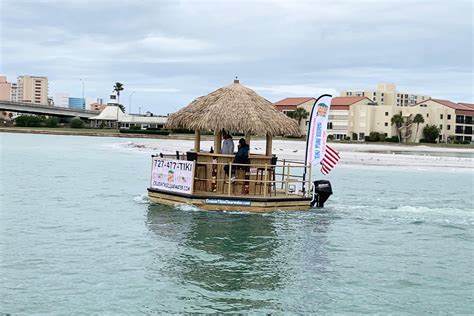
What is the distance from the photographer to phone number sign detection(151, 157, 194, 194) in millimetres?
21594

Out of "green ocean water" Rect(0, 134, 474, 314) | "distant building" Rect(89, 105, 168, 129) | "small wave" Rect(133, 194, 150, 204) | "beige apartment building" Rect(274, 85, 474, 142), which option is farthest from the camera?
"distant building" Rect(89, 105, 168, 129)

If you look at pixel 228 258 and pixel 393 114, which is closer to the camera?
pixel 228 258

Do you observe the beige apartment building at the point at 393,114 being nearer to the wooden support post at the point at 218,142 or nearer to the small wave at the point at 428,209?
the small wave at the point at 428,209

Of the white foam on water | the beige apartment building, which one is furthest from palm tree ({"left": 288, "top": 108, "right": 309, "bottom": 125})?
the white foam on water

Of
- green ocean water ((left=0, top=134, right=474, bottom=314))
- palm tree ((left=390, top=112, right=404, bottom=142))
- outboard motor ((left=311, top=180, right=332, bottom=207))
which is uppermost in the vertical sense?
palm tree ((left=390, top=112, right=404, bottom=142))

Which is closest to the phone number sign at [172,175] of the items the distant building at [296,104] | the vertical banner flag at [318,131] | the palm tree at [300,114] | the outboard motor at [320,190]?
the vertical banner flag at [318,131]

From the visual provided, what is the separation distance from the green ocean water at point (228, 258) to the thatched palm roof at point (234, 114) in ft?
9.87

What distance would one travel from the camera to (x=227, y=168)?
2197 centimetres

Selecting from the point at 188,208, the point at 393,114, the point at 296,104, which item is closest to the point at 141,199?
the point at 188,208

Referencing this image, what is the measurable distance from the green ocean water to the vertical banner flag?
A: 1949 millimetres

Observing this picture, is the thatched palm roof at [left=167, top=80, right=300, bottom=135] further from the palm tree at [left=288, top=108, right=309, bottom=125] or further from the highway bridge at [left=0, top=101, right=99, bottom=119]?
the highway bridge at [left=0, top=101, right=99, bottom=119]

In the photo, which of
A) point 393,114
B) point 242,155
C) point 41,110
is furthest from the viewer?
point 41,110

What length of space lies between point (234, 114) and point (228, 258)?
7983 millimetres

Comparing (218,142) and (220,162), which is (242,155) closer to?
(220,162)
